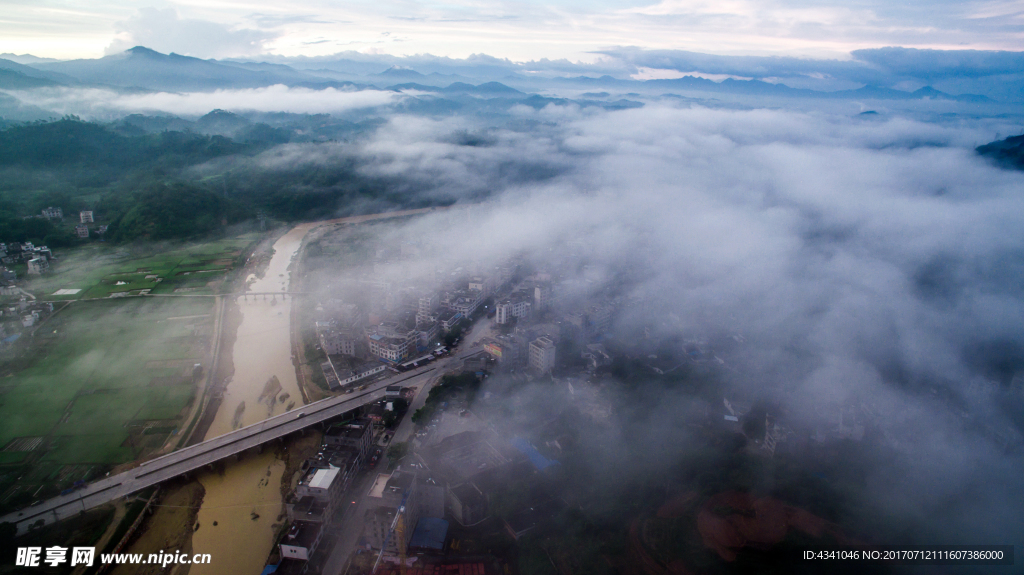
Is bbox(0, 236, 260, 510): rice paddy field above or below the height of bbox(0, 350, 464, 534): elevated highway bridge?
above

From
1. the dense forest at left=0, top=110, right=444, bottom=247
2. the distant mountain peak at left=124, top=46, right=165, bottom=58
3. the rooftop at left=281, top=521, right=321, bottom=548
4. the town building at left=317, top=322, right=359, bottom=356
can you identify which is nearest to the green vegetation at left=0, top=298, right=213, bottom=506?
the town building at left=317, top=322, right=359, bottom=356

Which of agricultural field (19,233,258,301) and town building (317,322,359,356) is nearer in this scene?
town building (317,322,359,356)

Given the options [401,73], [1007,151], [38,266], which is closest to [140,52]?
[401,73]

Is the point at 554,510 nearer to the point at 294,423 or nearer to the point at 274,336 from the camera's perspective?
the point at 294,423

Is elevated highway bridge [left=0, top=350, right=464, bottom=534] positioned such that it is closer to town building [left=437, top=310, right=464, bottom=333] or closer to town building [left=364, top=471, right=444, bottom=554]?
town building [left=437, top=310, right=464, bottom=333]

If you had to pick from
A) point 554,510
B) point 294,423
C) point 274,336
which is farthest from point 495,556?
point 274,336

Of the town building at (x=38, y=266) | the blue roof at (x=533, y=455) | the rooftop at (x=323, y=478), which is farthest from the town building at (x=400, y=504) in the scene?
the town building at (x=38, y=266)

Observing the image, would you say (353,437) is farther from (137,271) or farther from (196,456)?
(137,271)

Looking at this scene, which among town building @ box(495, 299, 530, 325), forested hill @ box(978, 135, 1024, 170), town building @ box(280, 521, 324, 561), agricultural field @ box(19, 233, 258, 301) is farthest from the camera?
agricultural field @ box(19, 233, 258, 301)
